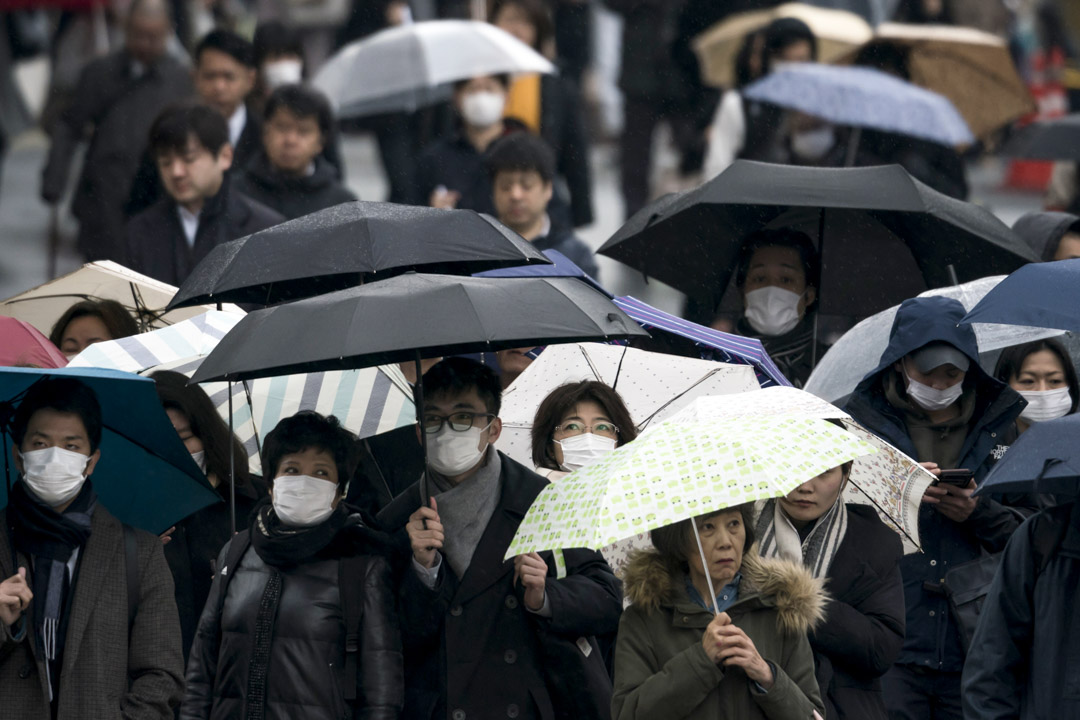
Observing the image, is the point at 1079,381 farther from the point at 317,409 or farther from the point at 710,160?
the point at 710,160

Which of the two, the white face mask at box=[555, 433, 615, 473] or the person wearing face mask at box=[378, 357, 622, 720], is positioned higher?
the white face mask at box=[555, 433, 615, 473]

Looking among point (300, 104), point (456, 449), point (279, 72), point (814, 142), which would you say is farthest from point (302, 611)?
point (279, 72)

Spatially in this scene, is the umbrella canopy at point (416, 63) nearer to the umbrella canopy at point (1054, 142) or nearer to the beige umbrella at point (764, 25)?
the beige umbrella at point (764, 25)

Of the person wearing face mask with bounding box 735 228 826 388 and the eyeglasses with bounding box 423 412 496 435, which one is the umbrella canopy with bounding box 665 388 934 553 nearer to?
the eyeglasses with bounding box 423 412 496 435

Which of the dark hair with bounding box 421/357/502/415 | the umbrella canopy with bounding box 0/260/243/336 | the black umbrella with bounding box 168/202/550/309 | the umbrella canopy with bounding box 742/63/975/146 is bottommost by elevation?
the dark hair with bounding box 421/357/502/415

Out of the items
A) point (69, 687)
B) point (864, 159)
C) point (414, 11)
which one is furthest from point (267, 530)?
point (414, 11)

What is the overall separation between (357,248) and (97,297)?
2.18 m

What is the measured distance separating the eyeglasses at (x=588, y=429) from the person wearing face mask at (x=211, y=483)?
1.13 metres

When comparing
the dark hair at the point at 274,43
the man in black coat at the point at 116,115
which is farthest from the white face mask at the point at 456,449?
the dark hair at the point at 274,43

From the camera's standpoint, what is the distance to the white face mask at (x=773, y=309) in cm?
765

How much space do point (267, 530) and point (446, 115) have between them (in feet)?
23.2

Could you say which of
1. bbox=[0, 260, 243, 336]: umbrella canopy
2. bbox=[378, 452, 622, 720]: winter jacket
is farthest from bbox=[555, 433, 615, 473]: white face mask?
bbox=[0, 260, 243, 336]: umbrella canopy

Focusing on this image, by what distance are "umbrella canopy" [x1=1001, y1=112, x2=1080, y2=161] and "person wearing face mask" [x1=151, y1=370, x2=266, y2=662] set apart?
5.31 metres

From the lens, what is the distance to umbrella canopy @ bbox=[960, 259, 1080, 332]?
5859 mm
